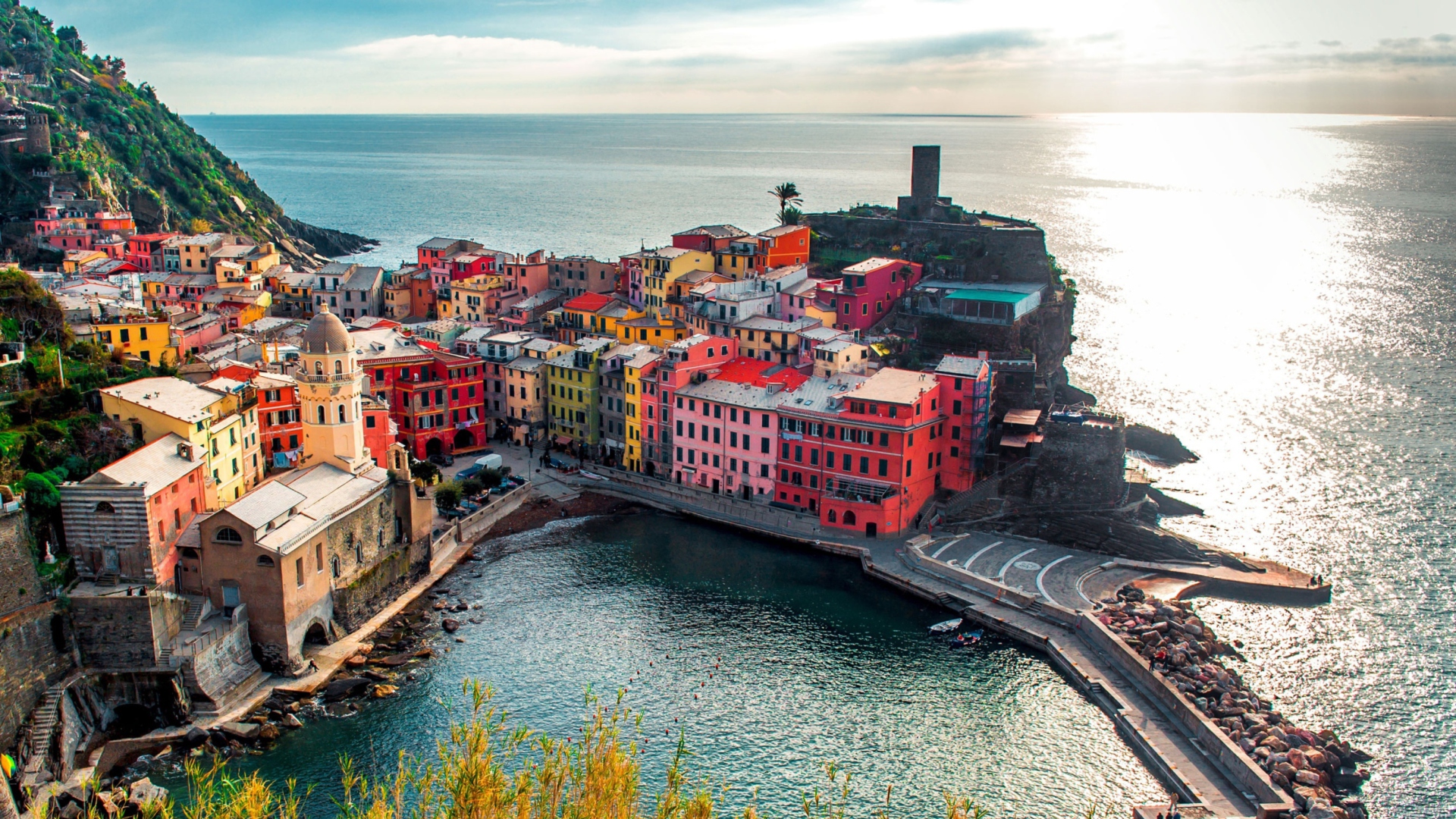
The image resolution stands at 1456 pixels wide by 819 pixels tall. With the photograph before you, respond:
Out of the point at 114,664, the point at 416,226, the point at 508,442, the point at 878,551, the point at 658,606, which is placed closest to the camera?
the point at 114,664

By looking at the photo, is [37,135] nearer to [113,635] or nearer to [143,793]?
[113,635]

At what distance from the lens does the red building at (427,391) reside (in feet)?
226

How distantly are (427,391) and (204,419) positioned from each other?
68.8ft

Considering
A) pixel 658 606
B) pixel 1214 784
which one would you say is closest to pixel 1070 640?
pixel 1214 784

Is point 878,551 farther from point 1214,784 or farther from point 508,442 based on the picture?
point 508,442

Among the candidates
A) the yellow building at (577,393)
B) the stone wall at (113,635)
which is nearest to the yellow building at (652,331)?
the yellow building at (577,393)

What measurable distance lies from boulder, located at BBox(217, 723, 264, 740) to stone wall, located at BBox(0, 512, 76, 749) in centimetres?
601

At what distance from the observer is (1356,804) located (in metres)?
38.4

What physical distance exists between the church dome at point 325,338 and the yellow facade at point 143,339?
16.5 meters

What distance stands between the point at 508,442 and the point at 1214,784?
48.8m

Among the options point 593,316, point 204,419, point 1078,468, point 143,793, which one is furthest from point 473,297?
point 143,793

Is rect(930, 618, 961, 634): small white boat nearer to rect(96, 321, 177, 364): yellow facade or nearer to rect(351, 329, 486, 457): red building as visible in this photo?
rect(351, 329, 486, 457): red building

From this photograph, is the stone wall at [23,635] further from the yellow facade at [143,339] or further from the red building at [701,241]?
the red building at [701,241]

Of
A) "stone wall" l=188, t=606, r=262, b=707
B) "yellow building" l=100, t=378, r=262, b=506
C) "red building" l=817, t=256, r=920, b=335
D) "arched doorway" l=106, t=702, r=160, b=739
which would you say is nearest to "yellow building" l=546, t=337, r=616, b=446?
"red building" l=817, t=256, r=920, b=335
